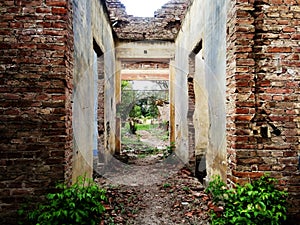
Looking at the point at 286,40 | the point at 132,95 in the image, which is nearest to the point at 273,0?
the point at 286,40

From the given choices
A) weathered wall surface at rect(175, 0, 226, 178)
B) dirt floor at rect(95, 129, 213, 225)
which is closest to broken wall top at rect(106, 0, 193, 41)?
weathered wall surface at rect(175, 0, 226, 178)

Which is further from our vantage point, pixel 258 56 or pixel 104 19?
pixel 104 19

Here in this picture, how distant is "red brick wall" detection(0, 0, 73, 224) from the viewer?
3.04 meters

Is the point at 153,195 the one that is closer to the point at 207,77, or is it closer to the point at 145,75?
the point at 207,77

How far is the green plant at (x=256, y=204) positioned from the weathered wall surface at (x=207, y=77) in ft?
2.19

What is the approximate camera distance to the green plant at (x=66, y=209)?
2801 mm

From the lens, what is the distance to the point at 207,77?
16.3 feet

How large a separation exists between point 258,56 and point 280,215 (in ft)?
5.78

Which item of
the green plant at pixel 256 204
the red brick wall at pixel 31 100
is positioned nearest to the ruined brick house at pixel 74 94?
the red brick wall at pixel 31 100

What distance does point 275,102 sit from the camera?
3.26 metres

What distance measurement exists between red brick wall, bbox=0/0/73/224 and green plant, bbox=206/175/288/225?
188 cm

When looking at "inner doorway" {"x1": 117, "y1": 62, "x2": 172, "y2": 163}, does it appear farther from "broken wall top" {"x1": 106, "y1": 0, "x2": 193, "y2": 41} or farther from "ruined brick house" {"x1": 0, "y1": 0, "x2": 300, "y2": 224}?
"ruined brick house" {"x1": 0, "y1": 0, "x2": 300, "y2": 224}

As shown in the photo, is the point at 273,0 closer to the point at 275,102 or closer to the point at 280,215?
the point at 275,102

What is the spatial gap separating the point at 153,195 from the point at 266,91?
8.97 ft
